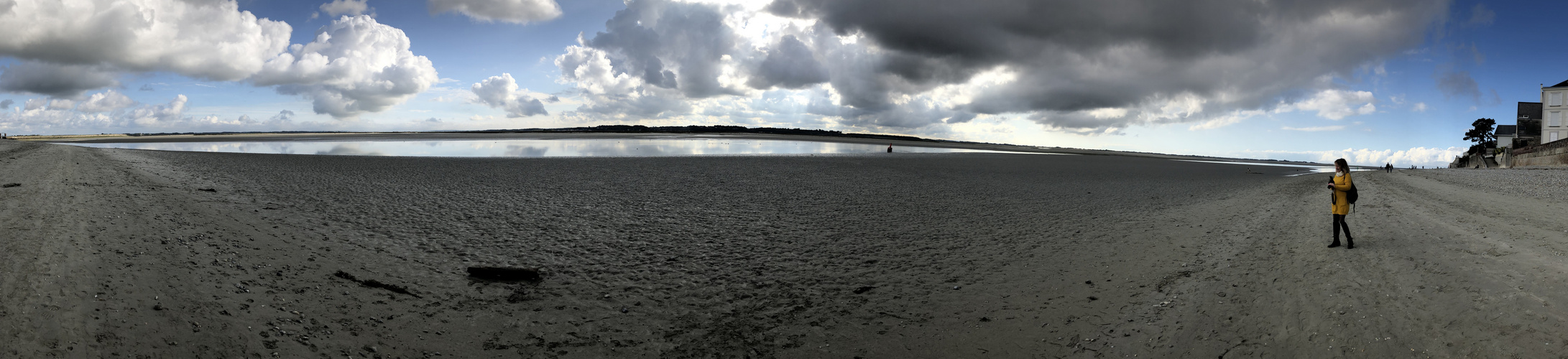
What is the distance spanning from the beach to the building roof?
69.0 m

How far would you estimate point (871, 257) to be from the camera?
8.79 meters

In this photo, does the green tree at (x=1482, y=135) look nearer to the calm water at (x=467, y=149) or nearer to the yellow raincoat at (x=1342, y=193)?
the calm water at (x=467, y=149)

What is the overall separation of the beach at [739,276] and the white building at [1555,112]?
2404 inches

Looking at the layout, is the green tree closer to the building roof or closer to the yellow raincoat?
the building roof

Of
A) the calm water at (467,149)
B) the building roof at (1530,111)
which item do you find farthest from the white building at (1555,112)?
the calm water at (467,149)

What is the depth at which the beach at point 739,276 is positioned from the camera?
17.7 ft

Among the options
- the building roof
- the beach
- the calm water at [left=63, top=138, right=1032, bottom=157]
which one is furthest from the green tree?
the beach

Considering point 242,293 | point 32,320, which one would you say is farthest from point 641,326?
point 32,320

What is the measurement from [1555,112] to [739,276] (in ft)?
262

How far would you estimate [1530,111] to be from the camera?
58.6m

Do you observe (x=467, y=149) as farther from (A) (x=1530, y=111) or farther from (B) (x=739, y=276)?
(A) (x=1530, y=111)

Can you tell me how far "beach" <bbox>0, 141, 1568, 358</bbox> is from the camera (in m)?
5.39

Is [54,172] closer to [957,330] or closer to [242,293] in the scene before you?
[242,293]

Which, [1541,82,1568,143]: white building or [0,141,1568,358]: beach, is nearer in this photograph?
[0,141,1568,358]: beach
